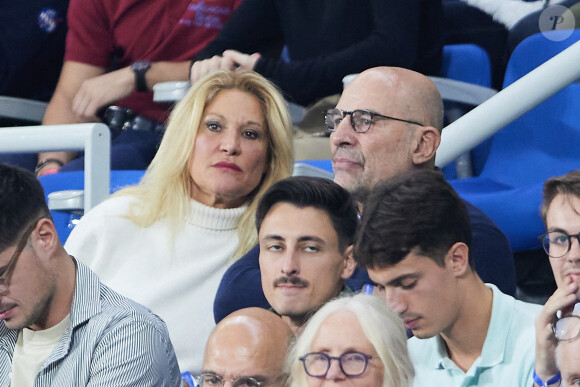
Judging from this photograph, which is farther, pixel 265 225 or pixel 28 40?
pixel 28 40

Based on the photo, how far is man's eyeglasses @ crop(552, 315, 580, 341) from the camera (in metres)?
1.20

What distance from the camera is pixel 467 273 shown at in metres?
1.43

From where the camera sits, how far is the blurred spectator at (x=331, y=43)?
2.33 metres

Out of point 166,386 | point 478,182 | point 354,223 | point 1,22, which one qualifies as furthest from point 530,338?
point 1,22

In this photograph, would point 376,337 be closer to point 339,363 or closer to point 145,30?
point 339,363

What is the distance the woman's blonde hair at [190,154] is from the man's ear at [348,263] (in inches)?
19.5

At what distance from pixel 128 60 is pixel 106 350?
1288 millimetres

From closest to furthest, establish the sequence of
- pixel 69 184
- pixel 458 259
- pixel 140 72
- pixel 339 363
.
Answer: pixel 339 363
pixel 458 259
pixel 69 184
pixel 140 72

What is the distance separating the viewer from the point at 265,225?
1.71 metres

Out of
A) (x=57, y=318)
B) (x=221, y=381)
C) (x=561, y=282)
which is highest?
(x=561, y=282)

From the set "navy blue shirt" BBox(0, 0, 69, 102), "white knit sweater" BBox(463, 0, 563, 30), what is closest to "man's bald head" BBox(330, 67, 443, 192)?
"white knit sweater" BBox(463, 0, 563, 30)

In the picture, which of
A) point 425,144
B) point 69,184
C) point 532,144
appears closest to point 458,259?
point 425,144

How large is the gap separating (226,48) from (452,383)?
1.37 m

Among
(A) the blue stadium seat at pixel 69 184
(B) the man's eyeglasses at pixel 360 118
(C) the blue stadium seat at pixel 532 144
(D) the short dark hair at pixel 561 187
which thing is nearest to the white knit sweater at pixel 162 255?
(A) the blue stadium seat at pixel 69 184
